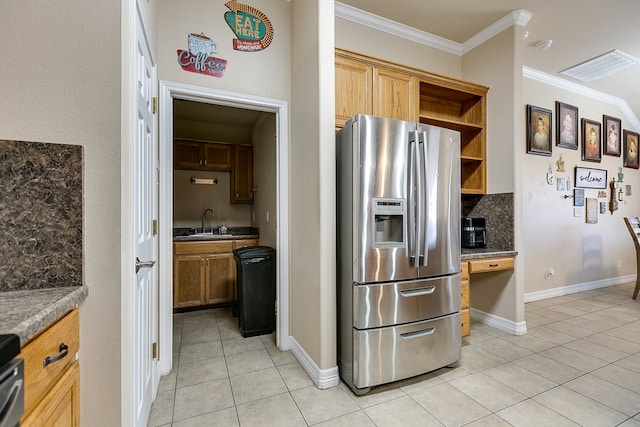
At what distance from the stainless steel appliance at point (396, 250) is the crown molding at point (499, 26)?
1.72m

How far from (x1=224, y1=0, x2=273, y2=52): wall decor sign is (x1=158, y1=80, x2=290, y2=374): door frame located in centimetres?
44

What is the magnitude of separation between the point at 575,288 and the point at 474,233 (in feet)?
8.61

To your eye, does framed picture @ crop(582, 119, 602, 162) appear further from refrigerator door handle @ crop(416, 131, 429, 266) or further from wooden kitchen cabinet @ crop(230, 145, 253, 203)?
wooden kitchen cabinet @ crop(230, 145, 253, 203)

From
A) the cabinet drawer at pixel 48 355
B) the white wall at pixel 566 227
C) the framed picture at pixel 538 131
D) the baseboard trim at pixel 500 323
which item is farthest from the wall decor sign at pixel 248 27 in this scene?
the baseboard trim at pixel 500 323

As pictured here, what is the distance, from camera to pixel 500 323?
2.98 meters

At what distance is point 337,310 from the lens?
216 centimetres

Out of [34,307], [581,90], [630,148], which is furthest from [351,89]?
[630,148]

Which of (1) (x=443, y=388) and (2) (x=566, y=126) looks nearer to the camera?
(1) (x=443, y=388)

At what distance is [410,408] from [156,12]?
316cm

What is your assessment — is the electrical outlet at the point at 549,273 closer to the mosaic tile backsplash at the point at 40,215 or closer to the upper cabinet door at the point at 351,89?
the upper cabinet door at the point at 351,89

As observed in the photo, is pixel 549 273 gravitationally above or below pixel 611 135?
below

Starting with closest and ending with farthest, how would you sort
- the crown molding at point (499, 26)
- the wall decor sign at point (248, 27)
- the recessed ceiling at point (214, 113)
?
the wall decor sign at point (248, 27) < the crown molding at point (499, 26) < the recessed ceiling at point (214, 113)

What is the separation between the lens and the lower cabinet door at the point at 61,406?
2.40ft

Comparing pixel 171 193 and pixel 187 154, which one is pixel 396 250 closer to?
pixel 171 193
